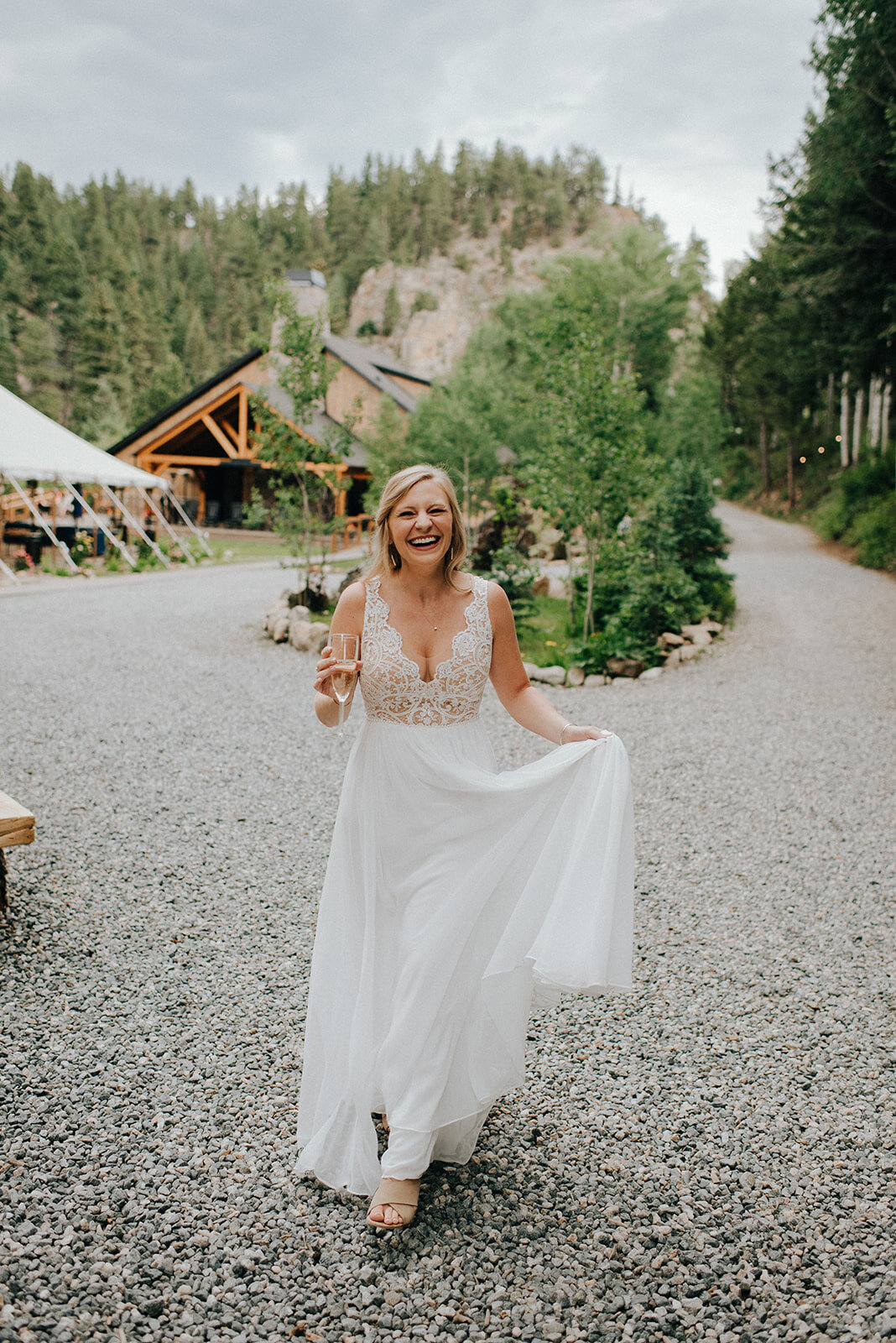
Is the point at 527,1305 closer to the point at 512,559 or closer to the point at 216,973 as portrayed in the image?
the point at 216,973

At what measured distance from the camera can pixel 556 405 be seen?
10.7 meters

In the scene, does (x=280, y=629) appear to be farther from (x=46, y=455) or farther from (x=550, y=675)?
(x=46, y=455)

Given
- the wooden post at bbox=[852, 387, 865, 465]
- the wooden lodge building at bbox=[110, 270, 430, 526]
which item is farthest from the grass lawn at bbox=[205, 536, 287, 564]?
the wooden post at bbox=[852, 387, 865, 465]

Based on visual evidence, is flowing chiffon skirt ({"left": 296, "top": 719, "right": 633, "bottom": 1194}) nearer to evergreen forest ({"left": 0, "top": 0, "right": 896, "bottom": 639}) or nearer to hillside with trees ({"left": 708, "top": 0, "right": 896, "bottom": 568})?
evergreen forest ({"left": 0, "top": 0, "right": 896, "bottom": 639})

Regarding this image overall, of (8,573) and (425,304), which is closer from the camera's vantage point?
(8,573)

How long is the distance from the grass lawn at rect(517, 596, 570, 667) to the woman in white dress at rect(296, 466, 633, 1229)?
287 inches

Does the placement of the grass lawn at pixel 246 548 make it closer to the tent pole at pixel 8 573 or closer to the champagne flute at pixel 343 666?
the tent pole at pixel 8 573

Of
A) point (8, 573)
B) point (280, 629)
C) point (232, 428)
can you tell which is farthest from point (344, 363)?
point (280, 629)

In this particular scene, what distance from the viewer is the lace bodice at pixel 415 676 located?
2324mm

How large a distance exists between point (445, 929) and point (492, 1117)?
0.92 metres

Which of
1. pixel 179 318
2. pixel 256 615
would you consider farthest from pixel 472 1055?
pixel 179 318

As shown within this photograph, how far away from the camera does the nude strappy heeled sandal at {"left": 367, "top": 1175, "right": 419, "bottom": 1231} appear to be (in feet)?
6.95

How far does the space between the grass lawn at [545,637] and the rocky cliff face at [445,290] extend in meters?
73.3

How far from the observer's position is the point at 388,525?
2.41 metres
